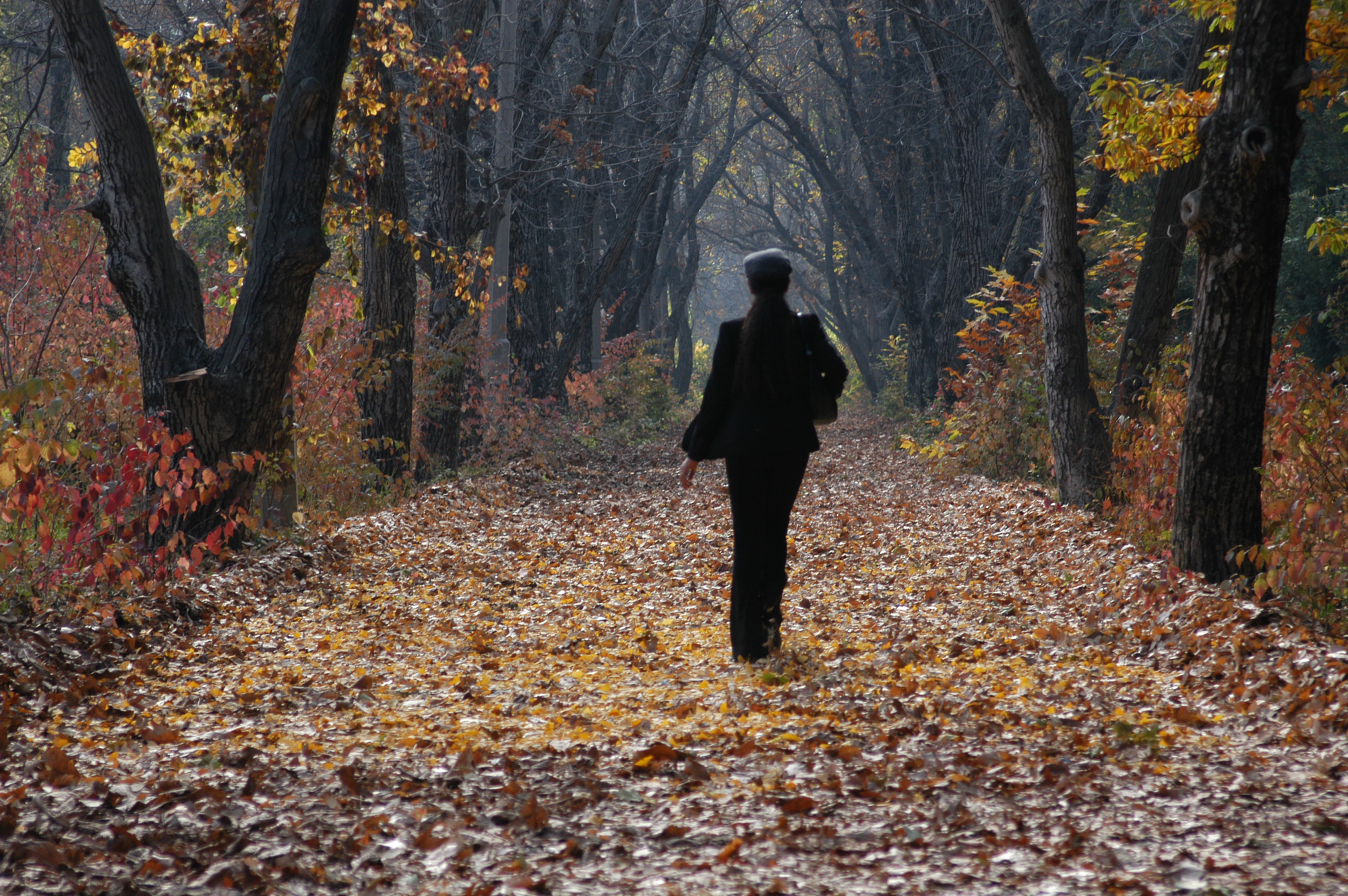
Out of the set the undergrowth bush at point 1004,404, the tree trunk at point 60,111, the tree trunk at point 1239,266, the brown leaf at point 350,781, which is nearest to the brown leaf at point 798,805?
the brown leaf at point 350,781

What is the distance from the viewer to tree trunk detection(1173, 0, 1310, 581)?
237 inches

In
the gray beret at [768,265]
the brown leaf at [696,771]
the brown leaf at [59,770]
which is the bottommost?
the brown leaf at [696,771]

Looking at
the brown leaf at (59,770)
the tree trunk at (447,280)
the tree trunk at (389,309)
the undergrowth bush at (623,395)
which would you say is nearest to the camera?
the brown leaf at (59,770)

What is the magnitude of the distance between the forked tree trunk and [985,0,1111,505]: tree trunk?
593cm

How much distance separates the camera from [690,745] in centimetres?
438

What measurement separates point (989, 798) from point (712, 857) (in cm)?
106

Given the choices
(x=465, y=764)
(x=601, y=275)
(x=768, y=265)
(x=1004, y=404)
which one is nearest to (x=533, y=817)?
(x=465, y=764)

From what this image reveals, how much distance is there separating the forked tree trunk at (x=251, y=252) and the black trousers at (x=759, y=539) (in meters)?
4.06

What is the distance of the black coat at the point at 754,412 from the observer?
542 centimetres

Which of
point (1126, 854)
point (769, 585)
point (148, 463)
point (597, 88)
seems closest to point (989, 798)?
point (1126, 854)

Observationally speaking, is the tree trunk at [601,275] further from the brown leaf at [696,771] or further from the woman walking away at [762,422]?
the brown leaf at [696,771]

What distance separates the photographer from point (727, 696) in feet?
16.7

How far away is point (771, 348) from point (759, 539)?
0.99 meters

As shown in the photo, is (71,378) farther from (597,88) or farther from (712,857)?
(597,88)
